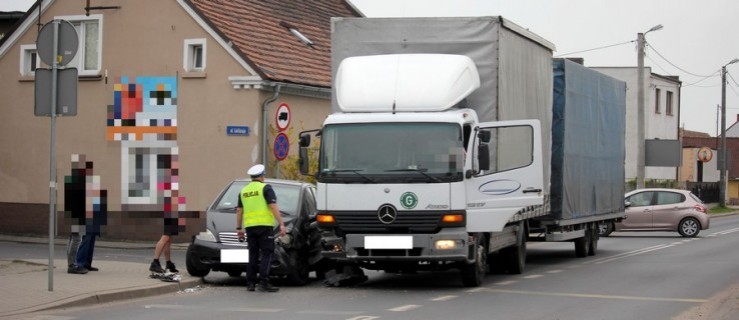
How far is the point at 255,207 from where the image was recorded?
611 inches

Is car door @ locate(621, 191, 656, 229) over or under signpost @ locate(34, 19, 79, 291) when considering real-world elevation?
under

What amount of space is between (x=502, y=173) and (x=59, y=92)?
628 cm

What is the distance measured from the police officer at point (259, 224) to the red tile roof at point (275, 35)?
11961 millimetres

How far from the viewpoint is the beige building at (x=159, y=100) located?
27562 mm

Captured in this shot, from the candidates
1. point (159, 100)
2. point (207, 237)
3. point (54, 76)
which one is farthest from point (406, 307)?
point (159, 100)

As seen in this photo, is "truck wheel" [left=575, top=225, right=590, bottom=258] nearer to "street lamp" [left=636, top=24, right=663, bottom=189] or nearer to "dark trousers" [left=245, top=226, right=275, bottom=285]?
"dark trousers" [left=245, top=226, right=275, bottom=285]

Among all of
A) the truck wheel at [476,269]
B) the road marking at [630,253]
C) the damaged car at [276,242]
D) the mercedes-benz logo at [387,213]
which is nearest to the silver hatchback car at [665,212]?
the road marking at [630,253]

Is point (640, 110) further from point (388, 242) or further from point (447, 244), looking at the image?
point (388, 242)

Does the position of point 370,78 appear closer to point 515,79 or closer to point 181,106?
point 515,79

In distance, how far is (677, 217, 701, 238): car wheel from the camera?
33156 millimetres

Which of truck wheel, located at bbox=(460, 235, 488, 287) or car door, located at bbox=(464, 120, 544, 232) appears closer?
car door, located at bbox=(464, 120, 544, 232)

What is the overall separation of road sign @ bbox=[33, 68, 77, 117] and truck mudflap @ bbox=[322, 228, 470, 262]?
4.09m

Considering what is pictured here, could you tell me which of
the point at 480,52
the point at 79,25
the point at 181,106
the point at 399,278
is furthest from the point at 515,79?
the point at 79,25

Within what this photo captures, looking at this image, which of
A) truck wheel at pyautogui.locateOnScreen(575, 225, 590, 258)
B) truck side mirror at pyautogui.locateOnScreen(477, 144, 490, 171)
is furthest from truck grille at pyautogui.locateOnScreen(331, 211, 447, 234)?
truck wheel at pyautogui.locateOnScreen(575, 225, 590, 258)
